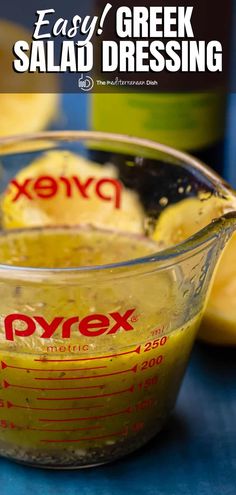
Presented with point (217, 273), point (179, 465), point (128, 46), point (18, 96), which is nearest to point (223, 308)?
point (217, 273)

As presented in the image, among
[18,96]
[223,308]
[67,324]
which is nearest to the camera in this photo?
[67,324]

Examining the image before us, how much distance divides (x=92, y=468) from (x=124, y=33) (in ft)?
1.81

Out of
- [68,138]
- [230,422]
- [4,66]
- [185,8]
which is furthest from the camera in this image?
[4,66]

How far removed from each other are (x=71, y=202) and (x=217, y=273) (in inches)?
8.1

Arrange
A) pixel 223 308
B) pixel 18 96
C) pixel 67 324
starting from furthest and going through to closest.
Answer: pixel 18 96 → pixel 223 308 → pixel 67 324

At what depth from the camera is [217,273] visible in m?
1.11

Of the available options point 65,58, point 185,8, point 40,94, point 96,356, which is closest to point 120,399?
point 96,356

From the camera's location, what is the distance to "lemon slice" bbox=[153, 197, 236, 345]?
1.08 meters

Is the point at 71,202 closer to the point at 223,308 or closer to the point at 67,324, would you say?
the point at 223,308

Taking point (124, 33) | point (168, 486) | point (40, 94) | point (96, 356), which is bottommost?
point (168, 486)

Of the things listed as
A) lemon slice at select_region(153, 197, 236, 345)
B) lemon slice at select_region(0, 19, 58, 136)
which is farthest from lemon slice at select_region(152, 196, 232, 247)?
lemon slice at select_region(0, 19, 58, 136)

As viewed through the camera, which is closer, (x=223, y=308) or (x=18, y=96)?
(x=223, y=308)

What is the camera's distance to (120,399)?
91 cm

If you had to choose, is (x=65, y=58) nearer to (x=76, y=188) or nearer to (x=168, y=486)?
(x=76, y=188)
